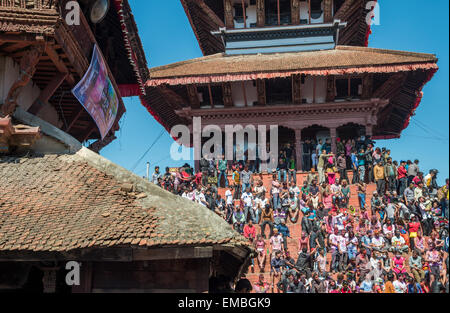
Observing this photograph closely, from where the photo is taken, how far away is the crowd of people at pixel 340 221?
615 inches

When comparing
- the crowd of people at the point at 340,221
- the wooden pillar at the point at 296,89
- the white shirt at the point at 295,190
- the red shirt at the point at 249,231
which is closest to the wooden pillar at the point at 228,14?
the wooden pillar at the point at 296,89

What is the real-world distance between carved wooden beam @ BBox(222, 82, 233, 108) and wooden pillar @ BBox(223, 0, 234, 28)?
5568 millimetres

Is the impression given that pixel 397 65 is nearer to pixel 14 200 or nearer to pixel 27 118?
pixel 27 118

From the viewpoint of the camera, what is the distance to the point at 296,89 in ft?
84.3

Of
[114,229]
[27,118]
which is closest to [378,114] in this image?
[27,118]

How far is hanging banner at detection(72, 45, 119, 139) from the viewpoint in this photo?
40.5 feet

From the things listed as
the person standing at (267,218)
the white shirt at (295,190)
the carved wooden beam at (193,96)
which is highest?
the carved wooden beam at (193,96)

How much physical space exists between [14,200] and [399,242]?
36.4ft

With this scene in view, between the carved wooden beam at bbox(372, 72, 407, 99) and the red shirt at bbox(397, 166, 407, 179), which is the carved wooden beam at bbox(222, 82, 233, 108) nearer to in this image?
the carved wooden beam at bbox(372, 72, 407, 99)

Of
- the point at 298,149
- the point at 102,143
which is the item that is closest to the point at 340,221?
the point at 102,143

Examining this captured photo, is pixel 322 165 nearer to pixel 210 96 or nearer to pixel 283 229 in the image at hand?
pixel 283 229

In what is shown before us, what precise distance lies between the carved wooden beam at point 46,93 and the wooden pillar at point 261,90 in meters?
14.1

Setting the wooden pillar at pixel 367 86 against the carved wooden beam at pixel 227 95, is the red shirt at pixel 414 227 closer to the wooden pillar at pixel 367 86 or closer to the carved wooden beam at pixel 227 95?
the wooden pillar at pixel 367 86

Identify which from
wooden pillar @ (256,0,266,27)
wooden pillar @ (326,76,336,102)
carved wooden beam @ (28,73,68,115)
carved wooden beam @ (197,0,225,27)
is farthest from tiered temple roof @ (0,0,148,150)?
wooden pillar @ (256,0,266,27)
